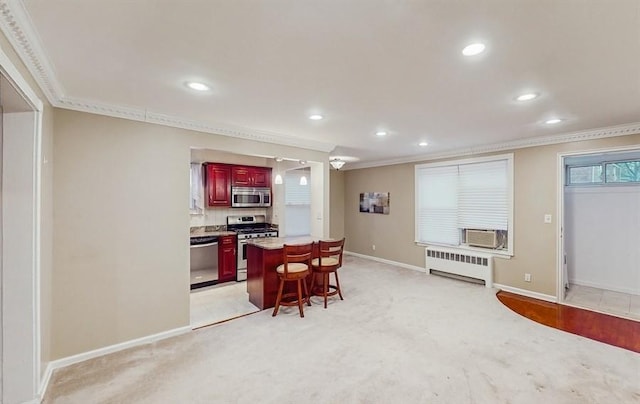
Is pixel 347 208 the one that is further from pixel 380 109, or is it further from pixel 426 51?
pixel 426 51

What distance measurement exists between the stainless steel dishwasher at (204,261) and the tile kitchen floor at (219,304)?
0.17 metres

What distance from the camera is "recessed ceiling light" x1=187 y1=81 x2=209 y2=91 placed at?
92.0 inches

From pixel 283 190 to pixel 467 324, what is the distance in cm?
404

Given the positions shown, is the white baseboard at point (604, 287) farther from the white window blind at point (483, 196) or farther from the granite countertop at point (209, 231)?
the granite countertop at point (209, 231)

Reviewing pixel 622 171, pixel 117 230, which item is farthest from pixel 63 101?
pixel 622 171

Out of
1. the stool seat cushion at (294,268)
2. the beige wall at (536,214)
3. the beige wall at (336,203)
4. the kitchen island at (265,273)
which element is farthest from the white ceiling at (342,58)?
the beige wall at (336,203)

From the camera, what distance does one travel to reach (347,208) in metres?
7.89

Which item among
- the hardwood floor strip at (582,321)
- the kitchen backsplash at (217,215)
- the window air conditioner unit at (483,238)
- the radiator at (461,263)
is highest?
the kitchen backsplash at (217,215)

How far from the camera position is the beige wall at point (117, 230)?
2.66m

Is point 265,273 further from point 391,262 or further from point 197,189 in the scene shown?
point 391,262

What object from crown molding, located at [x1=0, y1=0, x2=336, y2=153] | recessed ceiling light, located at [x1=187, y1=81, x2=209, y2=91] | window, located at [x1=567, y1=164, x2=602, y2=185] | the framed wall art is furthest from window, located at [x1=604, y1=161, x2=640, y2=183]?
recessed ceiling light, located at [x1=187, y1=81, x2=209, y2=91]

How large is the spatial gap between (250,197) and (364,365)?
4107mm

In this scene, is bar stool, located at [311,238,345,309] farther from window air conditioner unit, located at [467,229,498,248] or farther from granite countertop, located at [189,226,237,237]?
window air conditioner unit, located at [467,229,498,248]

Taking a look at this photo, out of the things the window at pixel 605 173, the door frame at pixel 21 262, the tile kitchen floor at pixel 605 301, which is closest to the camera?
the door frame at pixel 21 262
